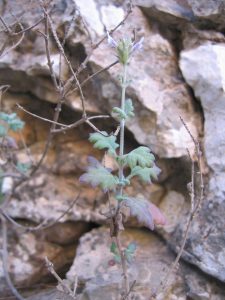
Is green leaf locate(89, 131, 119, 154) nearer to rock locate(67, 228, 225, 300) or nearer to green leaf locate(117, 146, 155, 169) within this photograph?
green leaf locate(117, 146, 155, 169)

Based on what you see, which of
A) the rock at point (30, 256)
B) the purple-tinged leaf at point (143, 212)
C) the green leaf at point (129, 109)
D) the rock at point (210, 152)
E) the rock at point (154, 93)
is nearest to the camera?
the purple-tinged leaf at point (143, 212)

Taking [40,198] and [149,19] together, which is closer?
[149,19]

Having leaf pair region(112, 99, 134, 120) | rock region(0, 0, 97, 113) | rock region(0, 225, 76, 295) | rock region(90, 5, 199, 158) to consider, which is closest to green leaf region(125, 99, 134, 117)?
leaf pair region(112, 99, 134, 120)

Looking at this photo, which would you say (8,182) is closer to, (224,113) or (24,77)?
(24,77)

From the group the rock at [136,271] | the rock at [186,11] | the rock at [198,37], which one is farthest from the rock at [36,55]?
the rock at [136,271]

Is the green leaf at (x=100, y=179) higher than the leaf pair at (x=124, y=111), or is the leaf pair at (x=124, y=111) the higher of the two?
the leaf pair at (x=124, y=111)

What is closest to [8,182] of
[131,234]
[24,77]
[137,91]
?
[24,77]

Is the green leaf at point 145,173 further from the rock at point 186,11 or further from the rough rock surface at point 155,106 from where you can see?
the rock at point 186,11
